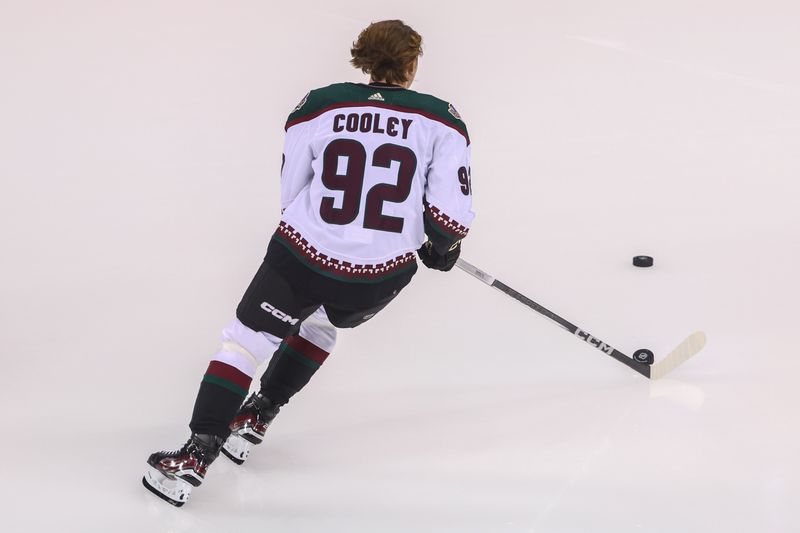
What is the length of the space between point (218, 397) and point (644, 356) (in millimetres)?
1533

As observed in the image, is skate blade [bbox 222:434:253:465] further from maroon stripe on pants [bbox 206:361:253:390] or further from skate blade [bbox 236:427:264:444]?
maroon stripe on pants [bbox 206:361:253:390]

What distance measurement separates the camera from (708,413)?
3461 mm

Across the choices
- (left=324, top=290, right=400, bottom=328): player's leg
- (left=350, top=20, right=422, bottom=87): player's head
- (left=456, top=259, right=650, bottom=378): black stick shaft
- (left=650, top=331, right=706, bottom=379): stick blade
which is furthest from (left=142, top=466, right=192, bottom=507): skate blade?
(left=650, top=331, right=706, bottom=379): stick blade

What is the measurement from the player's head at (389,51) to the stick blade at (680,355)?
4.45ft

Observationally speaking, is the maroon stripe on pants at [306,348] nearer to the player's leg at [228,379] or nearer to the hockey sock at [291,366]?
the hockey sock at [291,366]

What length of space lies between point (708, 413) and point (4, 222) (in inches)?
112

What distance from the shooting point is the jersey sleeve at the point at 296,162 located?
2.88 metres

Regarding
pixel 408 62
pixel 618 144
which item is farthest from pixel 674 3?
pixel 408 62

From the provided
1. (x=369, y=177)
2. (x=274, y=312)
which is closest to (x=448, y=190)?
(x=369, y=177)

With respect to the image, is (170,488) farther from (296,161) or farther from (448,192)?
(448,192)

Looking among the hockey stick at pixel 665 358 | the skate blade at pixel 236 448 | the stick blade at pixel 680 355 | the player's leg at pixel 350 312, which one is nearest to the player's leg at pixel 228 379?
the player's leg at pixel 350 312

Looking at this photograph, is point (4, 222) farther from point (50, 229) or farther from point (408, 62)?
point (408, 62)

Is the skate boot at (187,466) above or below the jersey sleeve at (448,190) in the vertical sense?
below

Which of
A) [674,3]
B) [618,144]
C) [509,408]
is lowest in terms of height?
[509,408]
